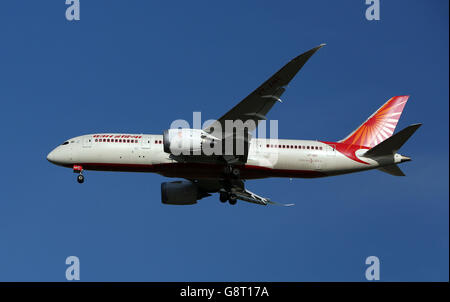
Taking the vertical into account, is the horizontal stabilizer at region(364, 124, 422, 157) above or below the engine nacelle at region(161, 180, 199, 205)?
above

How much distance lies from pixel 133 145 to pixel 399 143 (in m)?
19.4

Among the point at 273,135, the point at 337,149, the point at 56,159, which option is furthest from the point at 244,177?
the point at 56,159

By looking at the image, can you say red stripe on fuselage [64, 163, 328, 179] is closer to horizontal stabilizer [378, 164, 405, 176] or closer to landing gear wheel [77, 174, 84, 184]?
landing gear wheel [77, 174, 84, 184]

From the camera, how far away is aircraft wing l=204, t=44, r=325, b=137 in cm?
4012

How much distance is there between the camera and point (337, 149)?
167ft

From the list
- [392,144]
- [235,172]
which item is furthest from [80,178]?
[392,144]

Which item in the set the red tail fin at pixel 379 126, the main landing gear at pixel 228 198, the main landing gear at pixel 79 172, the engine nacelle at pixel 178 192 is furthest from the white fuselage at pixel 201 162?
the engine nacelle at pixel 178 192

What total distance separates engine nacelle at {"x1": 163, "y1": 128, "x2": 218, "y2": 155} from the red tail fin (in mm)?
12756

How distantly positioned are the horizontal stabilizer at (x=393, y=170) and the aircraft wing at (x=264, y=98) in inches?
460

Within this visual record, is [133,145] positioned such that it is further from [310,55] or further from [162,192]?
[310,55]

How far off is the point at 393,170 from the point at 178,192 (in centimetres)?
1714

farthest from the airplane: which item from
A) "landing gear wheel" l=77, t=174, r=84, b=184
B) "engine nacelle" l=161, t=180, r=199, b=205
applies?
"engine nacelle" l=161, t=180, r=199, b=205

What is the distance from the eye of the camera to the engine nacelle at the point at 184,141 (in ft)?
151

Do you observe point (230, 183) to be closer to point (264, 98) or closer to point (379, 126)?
point (264, 98)
